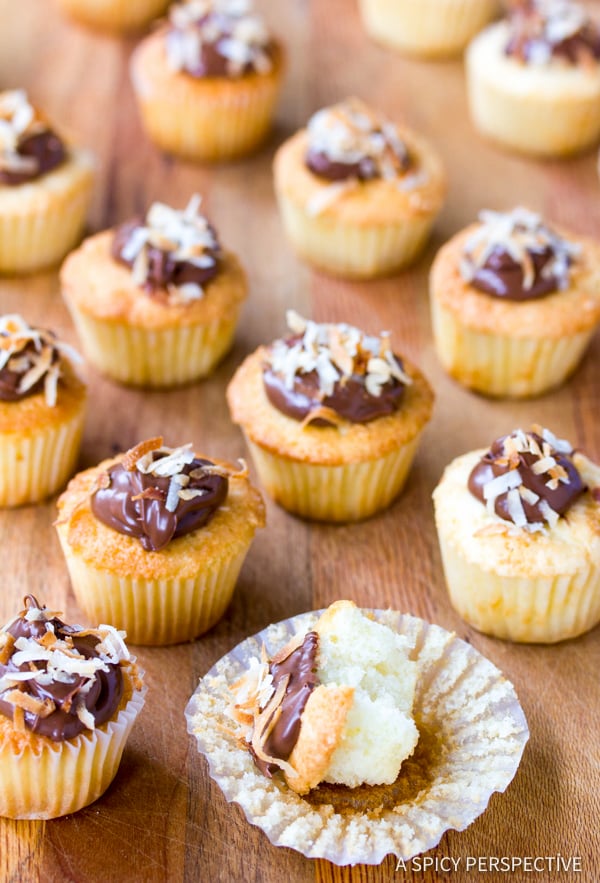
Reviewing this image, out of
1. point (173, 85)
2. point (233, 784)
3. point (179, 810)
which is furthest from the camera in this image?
point (173, 85)

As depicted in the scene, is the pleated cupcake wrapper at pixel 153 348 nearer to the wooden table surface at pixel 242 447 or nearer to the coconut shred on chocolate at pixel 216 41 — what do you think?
the wooden table surface at pixel 242 447

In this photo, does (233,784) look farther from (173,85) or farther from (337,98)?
(337,98)

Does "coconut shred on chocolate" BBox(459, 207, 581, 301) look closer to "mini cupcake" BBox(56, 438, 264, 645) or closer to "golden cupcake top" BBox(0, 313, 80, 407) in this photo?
"mini cupcake" BBox(56, 438, 264, 645)

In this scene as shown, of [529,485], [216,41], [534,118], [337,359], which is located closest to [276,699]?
[529,485]

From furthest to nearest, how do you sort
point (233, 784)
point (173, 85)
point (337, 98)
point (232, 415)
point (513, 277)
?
point (337, 98)
point (173, 85)
point (513, 277)
point (232, 415)
point (233, 784)

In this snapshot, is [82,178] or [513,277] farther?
[82,178]

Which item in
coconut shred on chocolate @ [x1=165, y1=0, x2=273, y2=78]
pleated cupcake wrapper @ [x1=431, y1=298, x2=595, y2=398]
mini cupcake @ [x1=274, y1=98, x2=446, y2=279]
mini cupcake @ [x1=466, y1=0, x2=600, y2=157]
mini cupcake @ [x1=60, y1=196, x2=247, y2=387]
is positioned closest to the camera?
mini cupcake @ [x1=60, y1=196, x2=247, y2=387]

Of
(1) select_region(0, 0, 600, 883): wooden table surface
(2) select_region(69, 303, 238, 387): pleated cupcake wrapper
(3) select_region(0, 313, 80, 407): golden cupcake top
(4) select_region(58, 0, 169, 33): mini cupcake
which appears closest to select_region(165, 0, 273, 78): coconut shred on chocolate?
(1) select_region(0, 0, 600, 883): wooden table surface

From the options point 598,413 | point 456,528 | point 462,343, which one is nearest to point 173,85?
point 462,343
